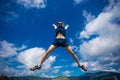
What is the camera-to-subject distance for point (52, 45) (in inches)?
318

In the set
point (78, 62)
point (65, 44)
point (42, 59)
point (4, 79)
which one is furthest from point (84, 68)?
point (4, 79)

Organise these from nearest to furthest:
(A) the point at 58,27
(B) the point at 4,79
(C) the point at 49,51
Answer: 1. (C) the point at 49,51
2. (A) the point at 58,27
3. (B) the point at 4,79

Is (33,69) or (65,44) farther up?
(65,44)

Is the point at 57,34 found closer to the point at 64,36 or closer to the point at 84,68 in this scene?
the point at 64,36

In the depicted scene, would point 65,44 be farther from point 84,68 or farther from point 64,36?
point 84,68

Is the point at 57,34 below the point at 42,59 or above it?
above

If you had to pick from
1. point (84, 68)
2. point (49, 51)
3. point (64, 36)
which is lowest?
point (84, 68)

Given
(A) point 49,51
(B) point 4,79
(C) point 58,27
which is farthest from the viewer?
(B) point 4,79

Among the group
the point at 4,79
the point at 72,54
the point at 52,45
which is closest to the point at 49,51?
the point at 52,45

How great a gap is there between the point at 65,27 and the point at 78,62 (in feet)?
4.75

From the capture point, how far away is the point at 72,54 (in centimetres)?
812

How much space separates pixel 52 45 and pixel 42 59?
632mm

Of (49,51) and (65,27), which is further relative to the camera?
(65,27)

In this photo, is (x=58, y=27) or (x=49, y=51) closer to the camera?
(x=49, y=51)
